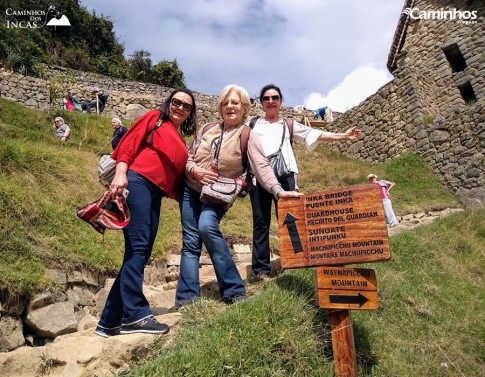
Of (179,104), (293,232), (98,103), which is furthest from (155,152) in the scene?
(98,103)

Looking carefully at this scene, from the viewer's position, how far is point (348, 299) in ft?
8.31

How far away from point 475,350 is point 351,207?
1912 millimetres

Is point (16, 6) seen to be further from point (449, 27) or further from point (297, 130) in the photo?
point (297, 130)

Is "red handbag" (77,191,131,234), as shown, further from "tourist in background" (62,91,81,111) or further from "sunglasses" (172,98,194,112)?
"tourist in background" (62,91,81,111)

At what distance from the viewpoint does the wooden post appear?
245cm

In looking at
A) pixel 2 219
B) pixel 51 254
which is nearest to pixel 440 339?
pixel 51 254

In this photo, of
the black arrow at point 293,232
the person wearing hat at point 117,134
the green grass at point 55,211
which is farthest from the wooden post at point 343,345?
the person wearing hat at point 117,134

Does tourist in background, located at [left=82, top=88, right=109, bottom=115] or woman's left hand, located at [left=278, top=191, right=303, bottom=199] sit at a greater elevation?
A: tourist in background, located at [left=82, top=88, right=109, bottom=115]

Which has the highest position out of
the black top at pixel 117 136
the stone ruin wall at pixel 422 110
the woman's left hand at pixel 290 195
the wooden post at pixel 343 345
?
the stone ruin wall at pixel 422 110

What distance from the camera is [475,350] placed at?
3.29 m

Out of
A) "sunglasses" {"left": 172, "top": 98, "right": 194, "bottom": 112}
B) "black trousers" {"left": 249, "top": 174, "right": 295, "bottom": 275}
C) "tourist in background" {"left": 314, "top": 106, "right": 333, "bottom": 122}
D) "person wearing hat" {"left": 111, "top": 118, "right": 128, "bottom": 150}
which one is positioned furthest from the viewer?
"tourist in background" {"left": 314, "top": 106, "right": 333, "bottom": 122}

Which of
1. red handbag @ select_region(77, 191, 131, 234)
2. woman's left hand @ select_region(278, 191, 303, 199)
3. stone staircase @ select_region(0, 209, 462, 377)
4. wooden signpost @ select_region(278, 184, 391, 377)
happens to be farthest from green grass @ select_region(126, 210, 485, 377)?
red handbag @ select_region(77, 191, 131, 234)

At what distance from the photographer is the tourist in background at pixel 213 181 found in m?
3.11

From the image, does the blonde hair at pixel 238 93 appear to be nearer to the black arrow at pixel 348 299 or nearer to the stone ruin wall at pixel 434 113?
the black arrow at pixel 348 299
